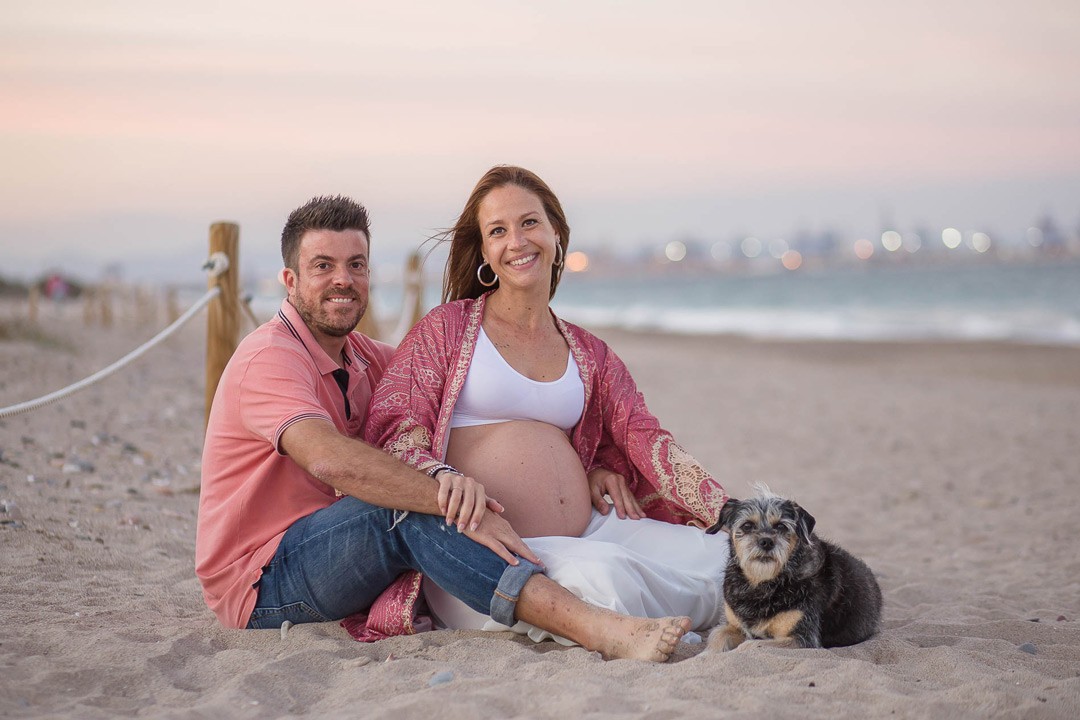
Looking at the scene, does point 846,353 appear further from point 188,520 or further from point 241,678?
point 241,678

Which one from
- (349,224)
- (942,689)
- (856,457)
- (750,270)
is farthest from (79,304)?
(750,270)

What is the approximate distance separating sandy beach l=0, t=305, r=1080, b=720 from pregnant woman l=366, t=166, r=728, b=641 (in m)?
0.38

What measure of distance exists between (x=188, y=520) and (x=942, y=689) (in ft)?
15.2

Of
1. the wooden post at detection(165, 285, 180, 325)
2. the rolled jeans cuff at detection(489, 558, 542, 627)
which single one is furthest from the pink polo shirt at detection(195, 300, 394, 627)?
the wooden post at detection(165, 285, 180, 325)

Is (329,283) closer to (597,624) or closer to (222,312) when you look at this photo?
(597,624)

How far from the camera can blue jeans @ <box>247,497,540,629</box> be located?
3.68m

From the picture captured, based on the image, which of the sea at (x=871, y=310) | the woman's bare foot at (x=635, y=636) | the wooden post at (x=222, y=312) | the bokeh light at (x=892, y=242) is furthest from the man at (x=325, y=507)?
the bokeh light at (x=892, y=242)

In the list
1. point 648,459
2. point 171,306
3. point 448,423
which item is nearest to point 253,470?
point 448,423

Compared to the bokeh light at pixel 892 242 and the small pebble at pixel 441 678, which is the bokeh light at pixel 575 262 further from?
the bokeh light at pixel 892 242

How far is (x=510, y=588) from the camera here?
3670 millimetres

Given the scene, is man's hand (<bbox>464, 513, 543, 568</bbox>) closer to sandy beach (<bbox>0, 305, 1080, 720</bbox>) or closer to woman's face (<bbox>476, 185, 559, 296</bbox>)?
sandy beach (<bbox>0, 305, 1080, 720</bbox>)

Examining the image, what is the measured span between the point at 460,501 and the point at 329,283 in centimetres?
115

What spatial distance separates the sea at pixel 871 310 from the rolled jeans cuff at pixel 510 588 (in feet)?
14.1

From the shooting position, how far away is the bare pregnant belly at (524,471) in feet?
13.5
